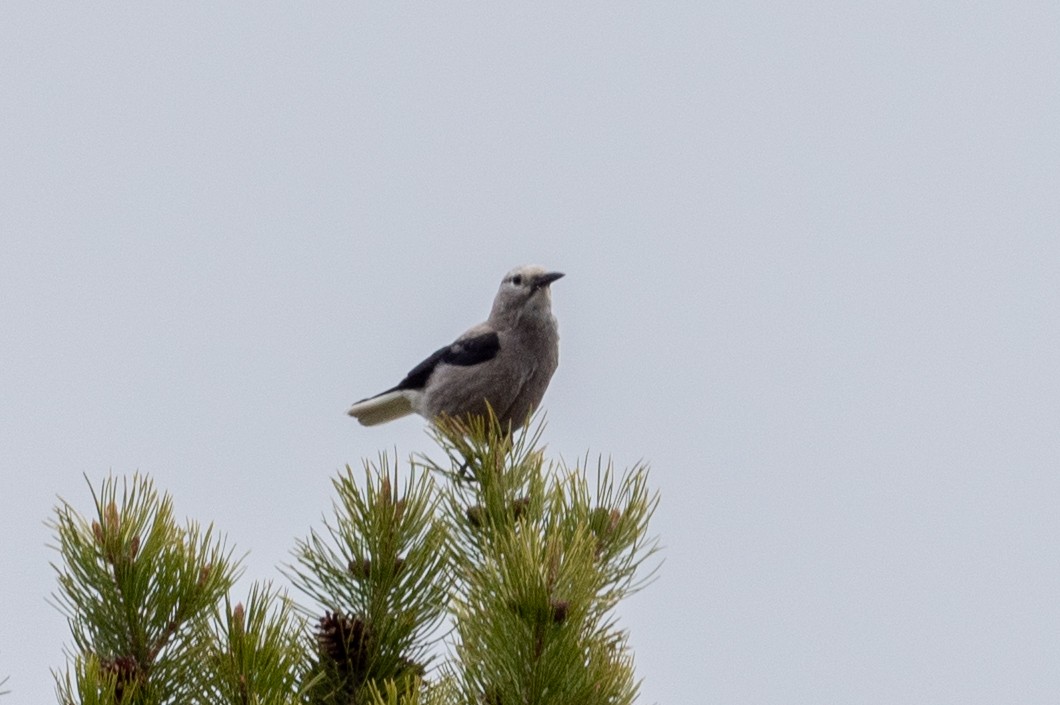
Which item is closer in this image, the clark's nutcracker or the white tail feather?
→ the clark's nutcracker

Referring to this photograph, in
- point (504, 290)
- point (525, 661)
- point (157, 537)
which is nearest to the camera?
point (525, 661)

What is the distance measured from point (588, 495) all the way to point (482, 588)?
0.55 meters

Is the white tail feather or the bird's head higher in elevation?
the bird's head

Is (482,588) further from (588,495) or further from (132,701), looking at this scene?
(132,701)

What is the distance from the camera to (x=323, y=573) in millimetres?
2746

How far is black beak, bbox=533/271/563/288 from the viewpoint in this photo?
6496 mm

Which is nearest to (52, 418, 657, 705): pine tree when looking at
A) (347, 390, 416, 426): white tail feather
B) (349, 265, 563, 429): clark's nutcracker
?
(349, 265, 563, 429): clark's nutcracker

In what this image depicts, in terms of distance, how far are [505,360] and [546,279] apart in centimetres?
57

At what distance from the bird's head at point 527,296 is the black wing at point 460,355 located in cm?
18

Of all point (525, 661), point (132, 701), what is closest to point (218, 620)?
point (132, 701)

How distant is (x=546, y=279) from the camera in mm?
6496

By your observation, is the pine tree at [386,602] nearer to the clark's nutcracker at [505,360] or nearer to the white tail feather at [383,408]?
the clark's nutcracker at [505,360]

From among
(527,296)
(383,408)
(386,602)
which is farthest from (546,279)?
(386,602)

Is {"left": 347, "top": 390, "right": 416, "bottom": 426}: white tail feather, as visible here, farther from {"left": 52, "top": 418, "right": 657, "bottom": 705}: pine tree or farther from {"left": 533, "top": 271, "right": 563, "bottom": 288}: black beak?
{"left": 52, "top": 418, "right": 657, "bottom": 705}: pine tree
